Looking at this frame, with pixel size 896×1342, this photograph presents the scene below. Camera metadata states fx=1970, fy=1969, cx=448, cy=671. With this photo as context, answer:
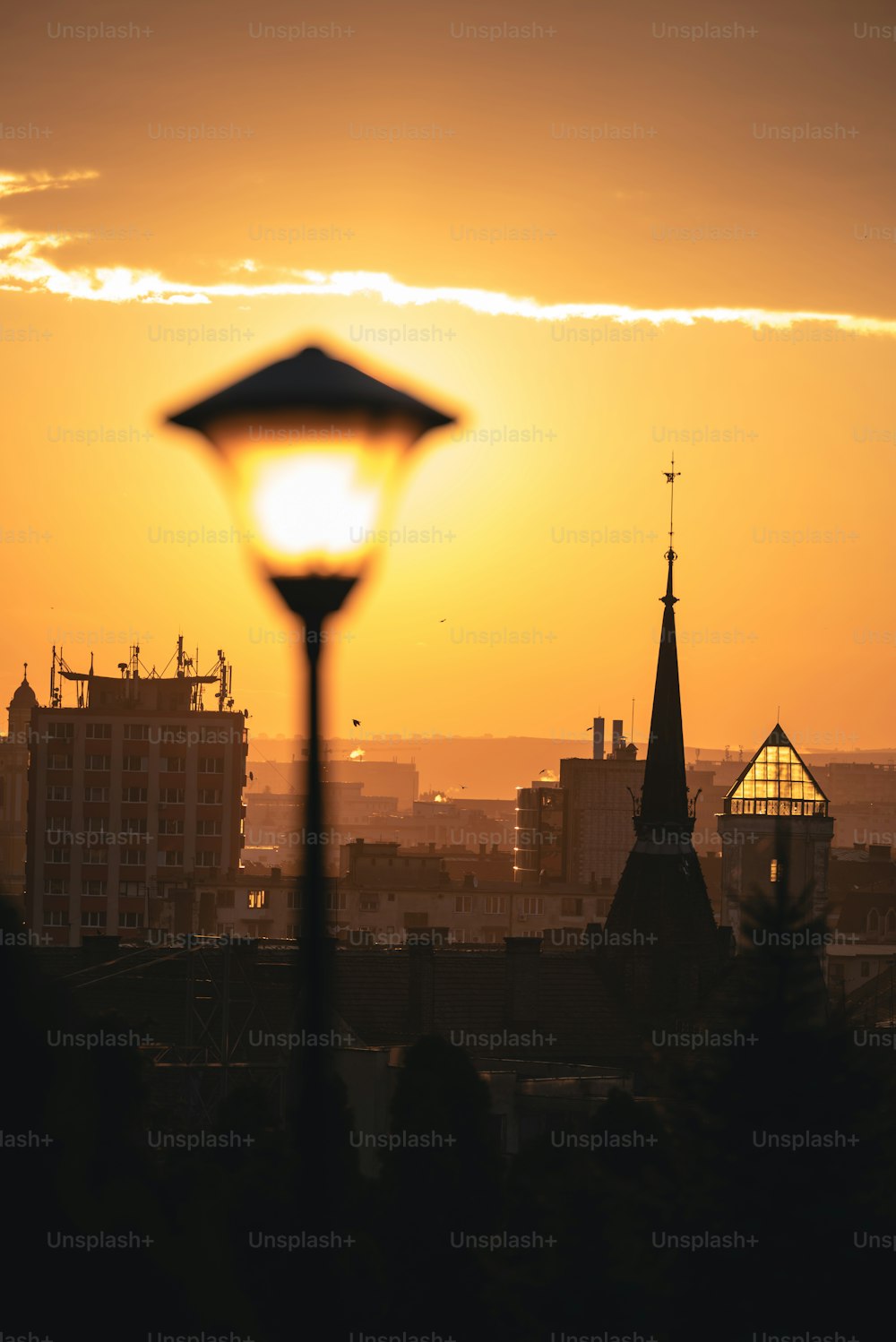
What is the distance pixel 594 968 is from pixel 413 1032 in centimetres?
758

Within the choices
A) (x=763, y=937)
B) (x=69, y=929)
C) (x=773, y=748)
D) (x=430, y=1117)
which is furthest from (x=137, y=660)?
(x=763, y=937)

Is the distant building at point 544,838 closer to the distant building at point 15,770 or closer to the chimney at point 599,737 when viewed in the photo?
the chimney at point 599,737

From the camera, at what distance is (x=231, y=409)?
944cm

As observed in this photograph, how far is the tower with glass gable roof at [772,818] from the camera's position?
103438 mm

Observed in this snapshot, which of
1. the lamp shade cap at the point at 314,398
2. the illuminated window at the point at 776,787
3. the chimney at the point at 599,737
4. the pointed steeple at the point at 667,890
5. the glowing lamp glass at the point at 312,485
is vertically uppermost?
the chimney at the point at 599,737

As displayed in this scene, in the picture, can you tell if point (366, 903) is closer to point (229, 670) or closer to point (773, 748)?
point (229, 670)

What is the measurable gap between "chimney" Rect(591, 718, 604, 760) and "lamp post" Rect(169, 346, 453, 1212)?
17991 centimetres

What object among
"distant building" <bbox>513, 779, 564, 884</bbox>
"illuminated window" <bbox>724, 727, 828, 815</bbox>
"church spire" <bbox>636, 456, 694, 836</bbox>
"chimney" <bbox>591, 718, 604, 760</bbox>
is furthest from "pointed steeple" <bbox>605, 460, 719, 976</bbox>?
"chimney" <bbox>591, 718, 604, 760</bbox>

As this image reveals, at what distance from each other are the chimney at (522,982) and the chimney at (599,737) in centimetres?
13412

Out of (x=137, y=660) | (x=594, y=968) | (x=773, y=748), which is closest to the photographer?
(x=594, y=968)

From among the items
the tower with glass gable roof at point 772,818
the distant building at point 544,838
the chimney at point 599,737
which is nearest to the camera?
the tower with glass gable roof at point 772,818

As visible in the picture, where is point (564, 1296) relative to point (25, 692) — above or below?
below

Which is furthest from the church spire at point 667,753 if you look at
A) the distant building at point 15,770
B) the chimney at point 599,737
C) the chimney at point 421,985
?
the chimney at point 599,737

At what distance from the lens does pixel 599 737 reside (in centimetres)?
19188
